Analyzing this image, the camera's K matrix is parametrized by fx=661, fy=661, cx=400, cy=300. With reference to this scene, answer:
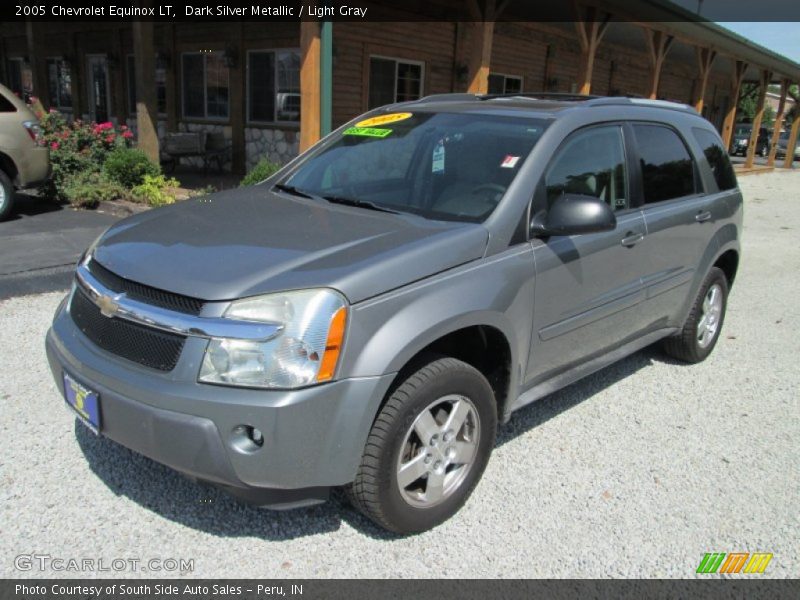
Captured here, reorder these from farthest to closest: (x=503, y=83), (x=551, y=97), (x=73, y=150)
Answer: (x=503, y=83) < (x=73, y=150) < (x=551, y=97)

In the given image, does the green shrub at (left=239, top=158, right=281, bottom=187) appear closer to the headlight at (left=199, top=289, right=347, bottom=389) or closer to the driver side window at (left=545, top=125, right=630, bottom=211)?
the driver side window at (left=545, top=125, right=630, bottom=211)

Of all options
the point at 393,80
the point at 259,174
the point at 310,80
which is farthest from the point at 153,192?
the point at 393,80

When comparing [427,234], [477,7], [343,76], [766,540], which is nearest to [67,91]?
[343,76]

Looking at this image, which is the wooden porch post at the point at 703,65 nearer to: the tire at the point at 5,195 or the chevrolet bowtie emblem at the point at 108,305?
the tire at the point at 5,195

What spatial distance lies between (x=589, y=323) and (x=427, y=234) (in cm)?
120

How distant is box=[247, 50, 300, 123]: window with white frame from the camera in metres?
13.0

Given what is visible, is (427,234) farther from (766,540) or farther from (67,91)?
(67,91)

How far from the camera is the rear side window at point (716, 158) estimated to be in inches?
182

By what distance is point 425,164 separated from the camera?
138 inches

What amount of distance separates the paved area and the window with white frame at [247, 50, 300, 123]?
16.7 feet

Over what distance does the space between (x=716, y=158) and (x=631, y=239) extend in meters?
1.60

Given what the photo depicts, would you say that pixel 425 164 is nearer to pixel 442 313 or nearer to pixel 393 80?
pixel 442 313

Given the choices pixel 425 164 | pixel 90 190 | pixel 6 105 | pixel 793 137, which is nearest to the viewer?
pixel 425 164

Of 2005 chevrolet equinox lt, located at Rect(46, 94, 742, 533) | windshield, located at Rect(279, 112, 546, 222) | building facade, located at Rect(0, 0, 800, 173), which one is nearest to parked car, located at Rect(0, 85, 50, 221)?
building facade, located at Rect(0, 0, 800, 173)
